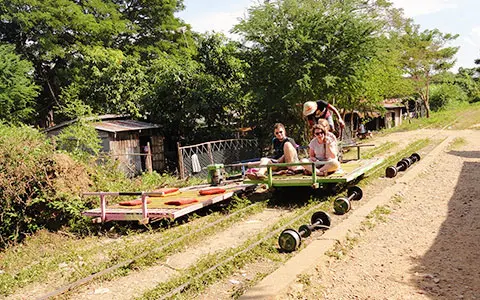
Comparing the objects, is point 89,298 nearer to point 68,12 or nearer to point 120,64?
point 120,64

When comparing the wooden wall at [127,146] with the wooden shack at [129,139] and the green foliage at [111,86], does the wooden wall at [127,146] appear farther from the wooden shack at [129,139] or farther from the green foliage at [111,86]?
the green foliage at [111,86]

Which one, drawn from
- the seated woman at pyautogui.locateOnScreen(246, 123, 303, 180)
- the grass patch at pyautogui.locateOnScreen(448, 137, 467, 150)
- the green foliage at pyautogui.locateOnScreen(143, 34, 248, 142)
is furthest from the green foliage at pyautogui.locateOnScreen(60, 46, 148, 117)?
the grass patch at pyautogui.locateOnScreen(448, 137, 467, 150)

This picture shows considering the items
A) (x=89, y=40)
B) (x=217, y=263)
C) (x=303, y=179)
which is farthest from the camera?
(x=89, y=40)

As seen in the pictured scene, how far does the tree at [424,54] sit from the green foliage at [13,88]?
3037cm

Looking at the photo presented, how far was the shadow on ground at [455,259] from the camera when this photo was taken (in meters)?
4.45

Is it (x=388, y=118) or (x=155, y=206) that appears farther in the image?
(x=388, y=118)

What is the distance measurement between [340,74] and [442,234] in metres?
12.5

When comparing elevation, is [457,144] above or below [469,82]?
below

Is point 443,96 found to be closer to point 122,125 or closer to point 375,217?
point 122,125

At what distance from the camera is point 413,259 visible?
17.7 feet

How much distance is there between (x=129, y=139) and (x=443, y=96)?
4832 centimetres

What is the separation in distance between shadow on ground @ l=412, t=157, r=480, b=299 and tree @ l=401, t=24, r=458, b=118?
33316 mm

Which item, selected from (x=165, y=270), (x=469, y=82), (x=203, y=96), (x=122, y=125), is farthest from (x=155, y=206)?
(x=469, y=82)

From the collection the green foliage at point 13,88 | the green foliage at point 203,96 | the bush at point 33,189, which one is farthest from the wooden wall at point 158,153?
the bush at point 33,189
